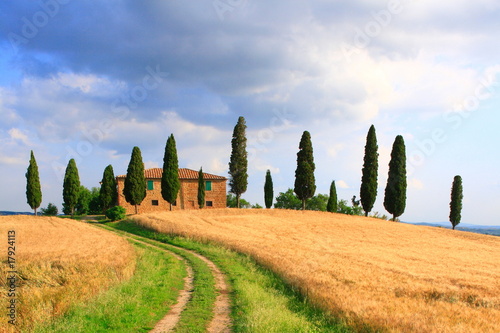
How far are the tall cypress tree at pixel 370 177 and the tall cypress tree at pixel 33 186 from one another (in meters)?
52.4

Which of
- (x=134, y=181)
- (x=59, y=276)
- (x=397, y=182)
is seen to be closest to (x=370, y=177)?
(x=397, y=182)

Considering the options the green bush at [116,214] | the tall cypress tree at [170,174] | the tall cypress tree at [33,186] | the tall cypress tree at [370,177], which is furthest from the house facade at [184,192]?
the tall cypress tree at [370,177]

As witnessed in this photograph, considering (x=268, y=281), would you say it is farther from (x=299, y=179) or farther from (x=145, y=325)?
(x=299, y=179)

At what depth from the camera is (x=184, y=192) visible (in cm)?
6631

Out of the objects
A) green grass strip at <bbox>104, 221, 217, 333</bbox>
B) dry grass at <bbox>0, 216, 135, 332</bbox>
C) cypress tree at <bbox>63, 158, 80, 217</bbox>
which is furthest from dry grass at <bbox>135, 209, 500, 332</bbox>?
cypress tree at <bbox>63, 158, 80, 217</bbox>

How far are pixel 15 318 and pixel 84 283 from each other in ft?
9.45

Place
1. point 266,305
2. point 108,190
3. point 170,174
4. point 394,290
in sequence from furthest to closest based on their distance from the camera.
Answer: point 108,190 → point 170,174 → point 394,290 → point 266,305

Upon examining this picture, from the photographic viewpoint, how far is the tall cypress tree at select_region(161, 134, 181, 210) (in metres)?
57.3

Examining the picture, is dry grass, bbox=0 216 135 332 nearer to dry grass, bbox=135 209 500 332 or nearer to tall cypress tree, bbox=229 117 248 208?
dry grass, bbox=135 209 500 332

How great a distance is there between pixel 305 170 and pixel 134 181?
26.8m

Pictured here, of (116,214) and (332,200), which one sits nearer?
(116,214)

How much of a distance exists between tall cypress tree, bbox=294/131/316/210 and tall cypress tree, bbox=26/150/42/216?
42010mm

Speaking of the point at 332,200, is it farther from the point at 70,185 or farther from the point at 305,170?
the point at 70,185

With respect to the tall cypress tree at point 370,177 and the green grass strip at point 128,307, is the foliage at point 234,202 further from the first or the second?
the green grass strip at point 128,307
